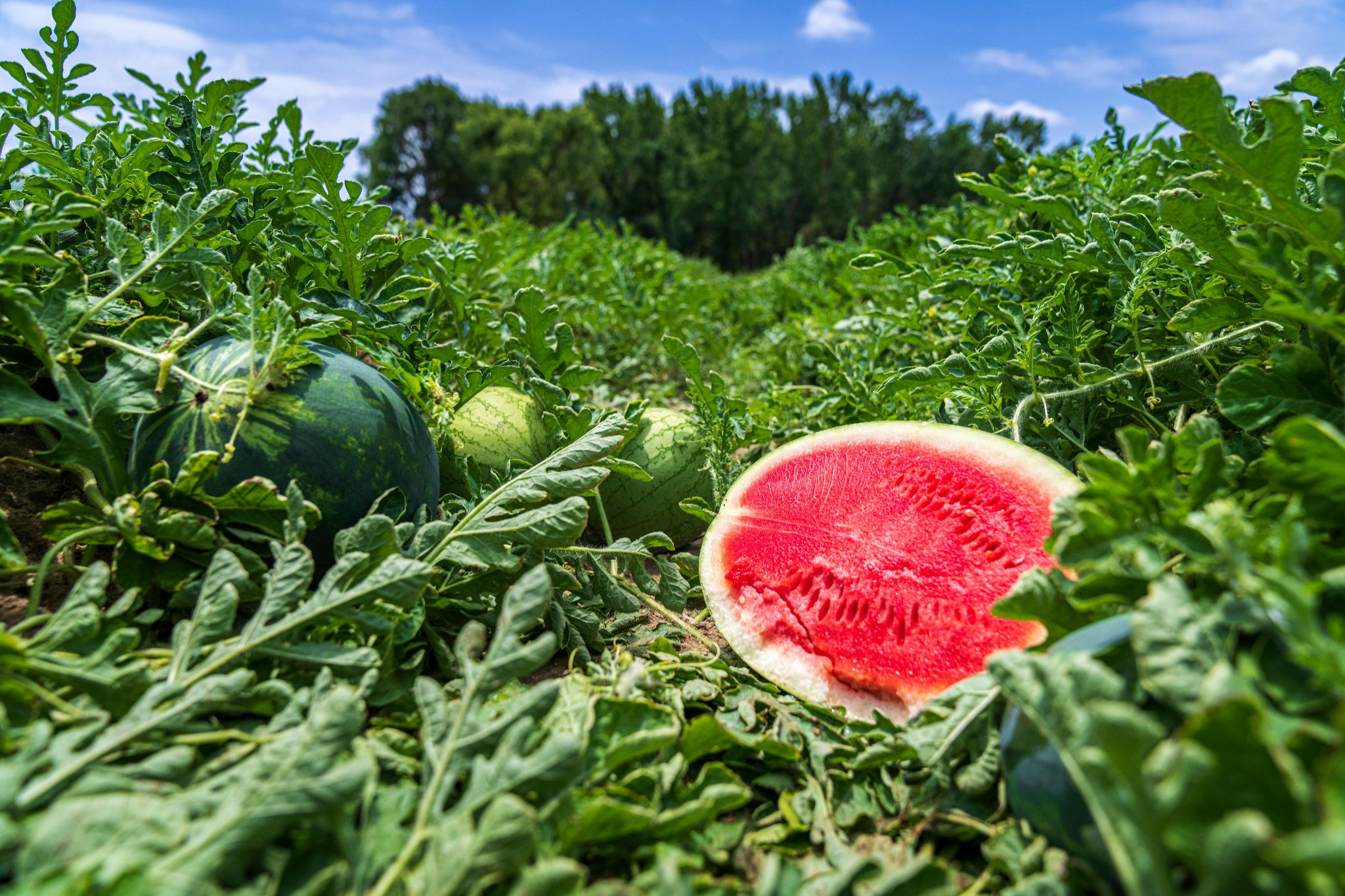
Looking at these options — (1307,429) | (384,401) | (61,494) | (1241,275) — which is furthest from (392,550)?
(1241,275)

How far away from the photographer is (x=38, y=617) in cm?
126

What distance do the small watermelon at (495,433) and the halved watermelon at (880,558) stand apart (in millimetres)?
677

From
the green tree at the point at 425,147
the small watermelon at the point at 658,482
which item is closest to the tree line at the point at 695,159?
the green tree at the point at 425,147

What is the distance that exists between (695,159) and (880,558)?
41.3 meters

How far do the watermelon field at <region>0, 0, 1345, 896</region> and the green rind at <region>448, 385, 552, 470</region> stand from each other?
15 millimetres

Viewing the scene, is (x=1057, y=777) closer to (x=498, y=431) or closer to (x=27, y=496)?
(x=498, y=431)

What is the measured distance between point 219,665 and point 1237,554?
1527 millimetres

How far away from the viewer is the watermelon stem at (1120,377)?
6.19 ft

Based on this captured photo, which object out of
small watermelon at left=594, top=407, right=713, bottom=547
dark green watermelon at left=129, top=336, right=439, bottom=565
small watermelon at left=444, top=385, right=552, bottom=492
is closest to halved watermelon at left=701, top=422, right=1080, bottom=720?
small watermelon at left=594, top=407, right=713, bottom=547

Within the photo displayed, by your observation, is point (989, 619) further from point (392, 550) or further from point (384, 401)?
point (384, 401)

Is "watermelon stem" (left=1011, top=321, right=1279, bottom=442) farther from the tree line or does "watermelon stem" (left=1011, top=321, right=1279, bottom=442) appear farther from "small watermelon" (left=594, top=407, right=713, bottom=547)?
the tree line

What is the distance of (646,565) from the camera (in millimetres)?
2779

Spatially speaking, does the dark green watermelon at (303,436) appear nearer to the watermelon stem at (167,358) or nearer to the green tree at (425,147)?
the watermelon stem at (167,358)

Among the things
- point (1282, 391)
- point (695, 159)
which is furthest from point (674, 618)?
point (695, 159)
